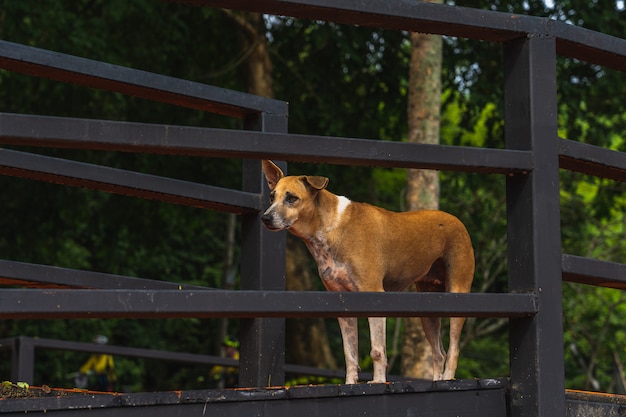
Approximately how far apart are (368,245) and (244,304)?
212 cm

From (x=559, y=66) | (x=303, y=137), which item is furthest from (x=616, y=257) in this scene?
(x=303, y=137)

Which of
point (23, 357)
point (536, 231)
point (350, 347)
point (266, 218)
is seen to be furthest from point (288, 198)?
point (23, 357)

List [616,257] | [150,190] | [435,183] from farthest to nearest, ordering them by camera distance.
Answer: [616,257], [435,183], [150,190]

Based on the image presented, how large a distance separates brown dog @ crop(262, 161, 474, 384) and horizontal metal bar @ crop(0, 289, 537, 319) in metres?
1.49

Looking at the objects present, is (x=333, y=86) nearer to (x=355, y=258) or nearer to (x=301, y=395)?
(x=355, y=258)

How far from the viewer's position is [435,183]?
12.9 metres

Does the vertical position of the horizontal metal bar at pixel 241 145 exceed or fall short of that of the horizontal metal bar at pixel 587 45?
it falls short

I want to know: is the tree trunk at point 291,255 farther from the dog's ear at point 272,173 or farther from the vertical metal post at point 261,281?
the dog's ear at point 272,173

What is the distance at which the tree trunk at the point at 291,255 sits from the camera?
56.7ft

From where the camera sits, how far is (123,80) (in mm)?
5234

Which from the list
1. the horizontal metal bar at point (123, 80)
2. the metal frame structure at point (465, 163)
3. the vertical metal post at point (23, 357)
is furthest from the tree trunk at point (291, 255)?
the metal frame structure at point (465, 163)

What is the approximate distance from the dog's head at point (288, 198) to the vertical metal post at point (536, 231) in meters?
1.54

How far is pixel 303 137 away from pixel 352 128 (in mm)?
14844

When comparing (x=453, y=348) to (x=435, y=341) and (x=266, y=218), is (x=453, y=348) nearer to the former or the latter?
(x=435, y=341)
